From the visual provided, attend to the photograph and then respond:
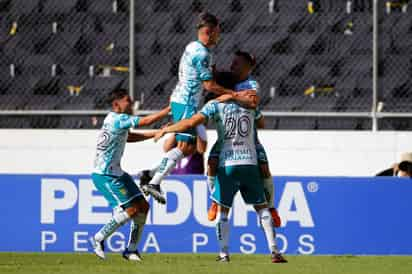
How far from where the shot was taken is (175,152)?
11914 millimetres

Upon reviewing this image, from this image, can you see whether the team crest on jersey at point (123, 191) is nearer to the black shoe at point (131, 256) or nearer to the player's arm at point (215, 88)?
the black shoe at point (131, 256)

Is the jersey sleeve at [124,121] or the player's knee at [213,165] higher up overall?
the jersey sleeve at [124,121]

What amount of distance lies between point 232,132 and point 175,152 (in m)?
1.17

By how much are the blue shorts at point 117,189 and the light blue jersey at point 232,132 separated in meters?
1.31

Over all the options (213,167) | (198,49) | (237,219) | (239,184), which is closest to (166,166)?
(213,167)

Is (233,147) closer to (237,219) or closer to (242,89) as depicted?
(242,89)

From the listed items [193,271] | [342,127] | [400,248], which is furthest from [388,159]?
[193,271]

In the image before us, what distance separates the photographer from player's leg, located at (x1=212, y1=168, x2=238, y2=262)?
10.9m

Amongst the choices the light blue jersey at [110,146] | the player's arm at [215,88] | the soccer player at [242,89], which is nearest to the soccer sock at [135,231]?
the light blue jersey at [110,146]

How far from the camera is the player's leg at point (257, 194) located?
1093 cm

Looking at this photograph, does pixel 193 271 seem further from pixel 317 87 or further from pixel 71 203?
pixel 317 87

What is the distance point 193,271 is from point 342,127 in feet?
22.1

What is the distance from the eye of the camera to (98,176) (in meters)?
11.9

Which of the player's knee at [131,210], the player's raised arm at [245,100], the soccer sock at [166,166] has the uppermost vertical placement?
the player's raised arm at [245,100]
